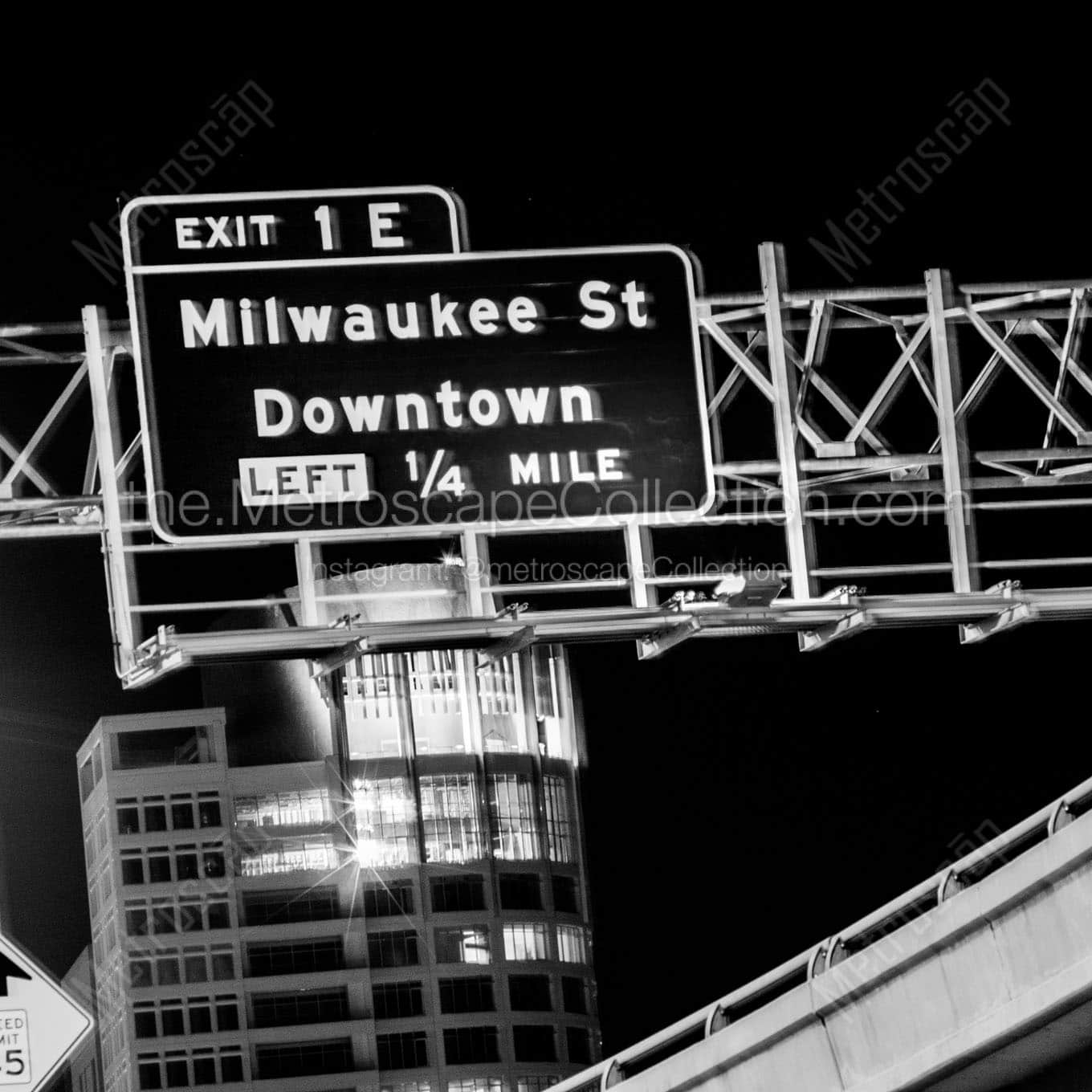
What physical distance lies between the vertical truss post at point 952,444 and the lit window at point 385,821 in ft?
535

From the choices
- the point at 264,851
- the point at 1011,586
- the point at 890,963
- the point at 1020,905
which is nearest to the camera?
the point at 1020,905

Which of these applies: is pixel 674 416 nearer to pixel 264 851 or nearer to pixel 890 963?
pixel 890 963

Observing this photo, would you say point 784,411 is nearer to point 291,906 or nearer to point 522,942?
point 291,906

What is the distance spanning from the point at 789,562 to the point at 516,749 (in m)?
167

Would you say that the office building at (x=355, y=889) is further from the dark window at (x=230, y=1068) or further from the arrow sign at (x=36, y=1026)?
the arrow sign at (x=36, y=1026)

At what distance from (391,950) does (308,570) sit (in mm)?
163972

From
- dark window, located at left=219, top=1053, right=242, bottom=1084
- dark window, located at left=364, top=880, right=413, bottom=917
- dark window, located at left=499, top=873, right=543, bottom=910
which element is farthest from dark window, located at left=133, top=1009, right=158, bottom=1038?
dark window, located at left=499, top=873, right=543, bottom=910

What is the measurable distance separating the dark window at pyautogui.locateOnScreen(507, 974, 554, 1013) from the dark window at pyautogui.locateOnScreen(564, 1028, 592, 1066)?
2956 mm

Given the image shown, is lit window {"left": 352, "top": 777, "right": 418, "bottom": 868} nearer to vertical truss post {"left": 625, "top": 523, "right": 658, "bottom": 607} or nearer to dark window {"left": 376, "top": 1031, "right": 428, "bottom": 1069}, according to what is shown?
dark window {"left": 376, "top": 1031, "right": 428, "bottom": 1069}

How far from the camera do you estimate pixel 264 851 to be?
595ft

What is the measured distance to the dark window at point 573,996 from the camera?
→ 179m

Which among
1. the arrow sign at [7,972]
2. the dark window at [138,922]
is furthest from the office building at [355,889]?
the arrow sign at [7,972]

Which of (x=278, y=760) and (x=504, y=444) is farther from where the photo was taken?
(x=278, y=760)

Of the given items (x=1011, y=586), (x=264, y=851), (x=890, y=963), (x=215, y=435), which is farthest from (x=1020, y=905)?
(x=264, y=851)
